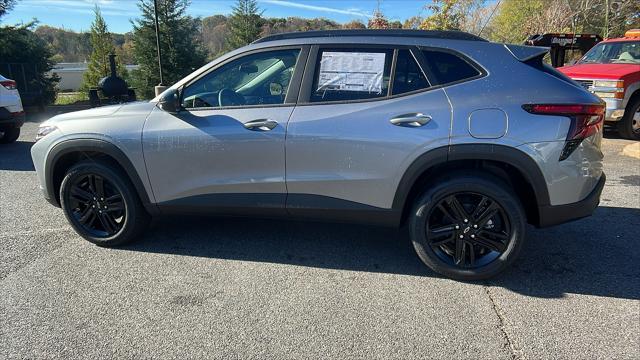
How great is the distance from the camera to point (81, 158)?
4023 millimetres

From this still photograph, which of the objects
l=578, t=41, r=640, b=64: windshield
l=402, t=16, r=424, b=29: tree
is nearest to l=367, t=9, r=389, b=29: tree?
l=402, t=16, r=424, b=29: tree

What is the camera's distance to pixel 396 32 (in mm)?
3498

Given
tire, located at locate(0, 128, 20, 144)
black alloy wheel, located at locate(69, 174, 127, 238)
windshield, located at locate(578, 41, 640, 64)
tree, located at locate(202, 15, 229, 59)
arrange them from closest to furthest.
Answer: black alloy wheel, located at locate(69, 174, 127, 238), tire, located at locate(0, 128, 20, 144), windshield, located at locate(578, 41, 640, 64), tree, located at locate(202, 15, 229, 59)

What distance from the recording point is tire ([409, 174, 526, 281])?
10.5 feet

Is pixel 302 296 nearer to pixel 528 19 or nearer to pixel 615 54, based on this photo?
pixel 615 54

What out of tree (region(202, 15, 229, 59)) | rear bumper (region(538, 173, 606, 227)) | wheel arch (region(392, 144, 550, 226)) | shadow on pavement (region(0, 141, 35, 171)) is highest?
tree (region(202, 15, 229, 59))

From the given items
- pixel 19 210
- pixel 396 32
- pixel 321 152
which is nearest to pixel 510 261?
pixel 321 152

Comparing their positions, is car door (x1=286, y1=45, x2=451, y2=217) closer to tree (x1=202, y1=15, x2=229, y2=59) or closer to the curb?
the curb

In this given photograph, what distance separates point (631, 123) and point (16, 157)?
37.4 feet

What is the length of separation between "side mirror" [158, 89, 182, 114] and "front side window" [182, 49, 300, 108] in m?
0.09

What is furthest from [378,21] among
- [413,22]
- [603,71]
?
[603,71]

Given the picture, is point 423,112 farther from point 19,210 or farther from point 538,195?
point 19,210

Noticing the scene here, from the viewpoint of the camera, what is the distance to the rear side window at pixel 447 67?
3.23 metres

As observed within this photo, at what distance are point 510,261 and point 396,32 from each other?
76.1 inches
